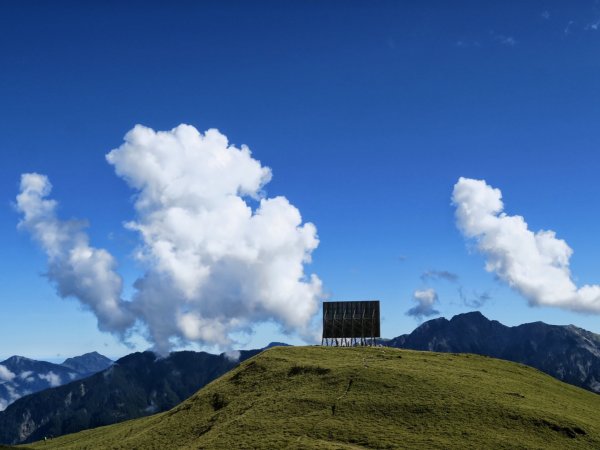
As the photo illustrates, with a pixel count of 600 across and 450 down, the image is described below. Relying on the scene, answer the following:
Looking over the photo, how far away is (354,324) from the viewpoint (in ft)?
445

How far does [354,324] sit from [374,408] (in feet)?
173

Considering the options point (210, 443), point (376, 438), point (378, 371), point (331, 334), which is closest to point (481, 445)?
point (376, 438)

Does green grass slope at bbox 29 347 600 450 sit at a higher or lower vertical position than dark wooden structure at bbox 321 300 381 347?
lower

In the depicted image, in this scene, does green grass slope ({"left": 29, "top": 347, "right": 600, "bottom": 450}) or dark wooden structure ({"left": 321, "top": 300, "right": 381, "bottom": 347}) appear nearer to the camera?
green grass slope ({"left": 29, "top": 347, "right": 600, "bottom": 450})

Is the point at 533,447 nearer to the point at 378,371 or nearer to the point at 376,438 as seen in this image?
the point at 376,438

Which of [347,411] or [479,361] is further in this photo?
[479,361]

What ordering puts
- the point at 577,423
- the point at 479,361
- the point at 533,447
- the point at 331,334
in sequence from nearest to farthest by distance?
the point at 533,447
the point at 577,423
the point at 479,361
the point at 331,334

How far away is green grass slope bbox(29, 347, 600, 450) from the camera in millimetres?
74125

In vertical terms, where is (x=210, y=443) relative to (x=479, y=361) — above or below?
below

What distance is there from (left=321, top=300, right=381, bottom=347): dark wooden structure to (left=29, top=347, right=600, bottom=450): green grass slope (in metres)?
14.9

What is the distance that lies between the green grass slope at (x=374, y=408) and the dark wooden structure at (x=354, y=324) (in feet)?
48.8

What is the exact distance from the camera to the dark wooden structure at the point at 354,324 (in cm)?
13488

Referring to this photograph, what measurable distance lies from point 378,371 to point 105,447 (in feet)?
170

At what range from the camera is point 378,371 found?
96500 millimetres
